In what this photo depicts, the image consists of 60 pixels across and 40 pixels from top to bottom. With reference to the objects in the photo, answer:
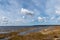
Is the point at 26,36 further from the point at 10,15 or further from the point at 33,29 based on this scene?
the point at 10,15

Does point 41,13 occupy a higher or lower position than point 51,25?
higher

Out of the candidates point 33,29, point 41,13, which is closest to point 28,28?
point 33,29

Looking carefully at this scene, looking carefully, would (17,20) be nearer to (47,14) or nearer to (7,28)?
(7,28)

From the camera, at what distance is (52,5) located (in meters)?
3.84

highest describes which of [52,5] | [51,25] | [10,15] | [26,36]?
[52,5]

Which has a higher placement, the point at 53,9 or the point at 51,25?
the point at 53,9

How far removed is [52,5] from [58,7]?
17 centimetres

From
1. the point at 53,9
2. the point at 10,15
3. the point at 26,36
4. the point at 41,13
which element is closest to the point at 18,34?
the point at 26,36

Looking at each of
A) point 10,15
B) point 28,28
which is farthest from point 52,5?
point 10,15

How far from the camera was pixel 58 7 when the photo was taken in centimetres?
385

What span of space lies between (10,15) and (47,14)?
0.98 metres

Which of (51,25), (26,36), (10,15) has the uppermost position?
(10,15)

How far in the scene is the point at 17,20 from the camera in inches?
151

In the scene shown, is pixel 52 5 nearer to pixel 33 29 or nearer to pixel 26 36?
pixel 33 29
